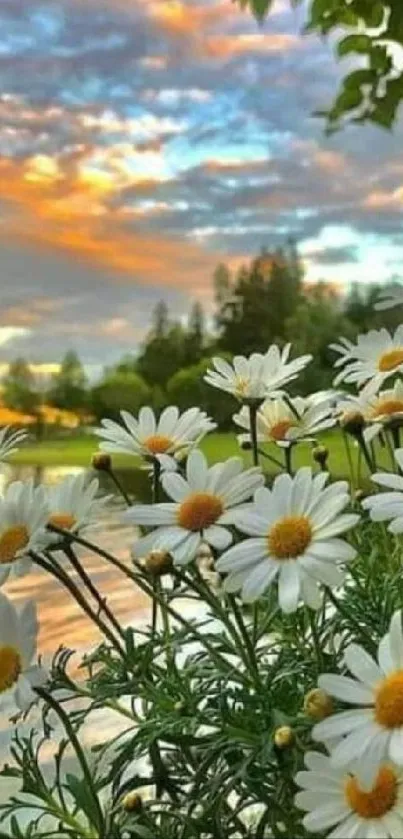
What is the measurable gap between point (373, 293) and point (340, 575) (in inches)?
42.4

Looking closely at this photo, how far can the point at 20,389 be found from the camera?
4.25 ft

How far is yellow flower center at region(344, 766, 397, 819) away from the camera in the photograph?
0.35 meters

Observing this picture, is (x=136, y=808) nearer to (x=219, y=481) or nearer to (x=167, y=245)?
(x=219, y=481)

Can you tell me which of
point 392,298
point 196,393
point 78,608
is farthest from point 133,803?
point 196,393

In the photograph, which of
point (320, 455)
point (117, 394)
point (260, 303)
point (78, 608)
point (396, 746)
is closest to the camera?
point (396, 746)

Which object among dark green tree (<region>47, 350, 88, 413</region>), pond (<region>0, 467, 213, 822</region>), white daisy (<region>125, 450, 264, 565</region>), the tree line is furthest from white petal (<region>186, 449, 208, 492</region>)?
dark green tree (<region>47, 350, 88, 413</region>)

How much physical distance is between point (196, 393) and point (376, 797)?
2.65ft

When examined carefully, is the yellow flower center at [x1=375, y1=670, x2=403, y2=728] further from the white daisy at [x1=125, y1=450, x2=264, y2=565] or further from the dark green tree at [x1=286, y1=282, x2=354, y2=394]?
the dark green tree at [x1=286, y1=282, x2=354, y2=394]

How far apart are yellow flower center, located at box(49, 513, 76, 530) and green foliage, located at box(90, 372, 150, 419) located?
785mm

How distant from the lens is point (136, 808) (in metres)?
0.39

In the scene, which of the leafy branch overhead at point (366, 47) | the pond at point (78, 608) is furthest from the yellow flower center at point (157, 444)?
the leafy branch overhead at point (366, 47)

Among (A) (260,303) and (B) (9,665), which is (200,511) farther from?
(A) (260,303)

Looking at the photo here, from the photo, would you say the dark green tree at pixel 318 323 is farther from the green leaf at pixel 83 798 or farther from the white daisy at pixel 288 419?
the green leaf at pixel 83 798

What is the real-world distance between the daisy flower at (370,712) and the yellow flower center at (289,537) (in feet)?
0.12
